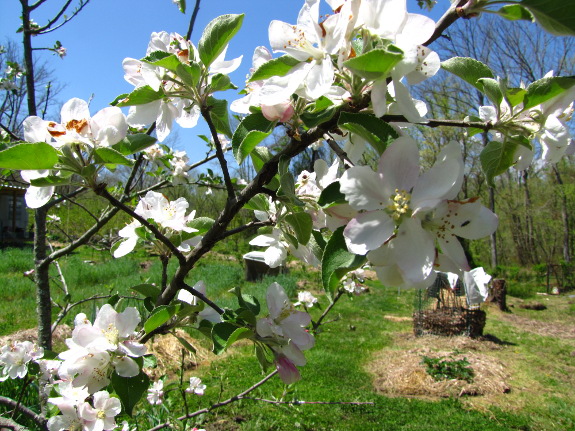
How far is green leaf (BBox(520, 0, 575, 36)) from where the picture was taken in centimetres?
49

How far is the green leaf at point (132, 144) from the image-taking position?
0.75 metres

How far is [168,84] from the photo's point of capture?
78cm

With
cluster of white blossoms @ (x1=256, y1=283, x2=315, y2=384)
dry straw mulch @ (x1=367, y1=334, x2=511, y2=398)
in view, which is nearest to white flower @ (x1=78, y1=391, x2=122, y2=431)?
cluster of white blossoms @ (x1=256, y1=283, x2=315, y2=384)

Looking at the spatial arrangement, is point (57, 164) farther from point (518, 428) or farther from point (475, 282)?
point (518, 428)

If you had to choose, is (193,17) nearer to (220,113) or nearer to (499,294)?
(220,113)

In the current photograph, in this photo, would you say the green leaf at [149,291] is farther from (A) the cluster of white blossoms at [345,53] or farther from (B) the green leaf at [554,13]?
(B) the green leaf at [554,13]

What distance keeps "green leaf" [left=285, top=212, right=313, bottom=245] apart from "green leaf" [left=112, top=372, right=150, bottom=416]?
0.39 m

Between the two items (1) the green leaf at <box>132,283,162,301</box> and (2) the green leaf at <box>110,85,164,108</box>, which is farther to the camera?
(1) the green leaf at <box>132,283,162,301</box>

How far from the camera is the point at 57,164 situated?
65 cm

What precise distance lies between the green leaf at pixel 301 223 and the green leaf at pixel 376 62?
27cm

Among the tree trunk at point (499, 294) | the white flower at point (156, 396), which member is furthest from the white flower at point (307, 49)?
the tree trunk at point (499, 294)

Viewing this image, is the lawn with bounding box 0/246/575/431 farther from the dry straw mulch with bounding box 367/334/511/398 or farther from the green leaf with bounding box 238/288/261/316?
the green leaf with bounding box 238/288/261/316

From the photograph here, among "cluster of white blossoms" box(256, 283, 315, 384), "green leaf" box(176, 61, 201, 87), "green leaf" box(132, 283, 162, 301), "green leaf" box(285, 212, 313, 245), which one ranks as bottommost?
"cluster of white blossoms" box(256, 283, 315, 384)

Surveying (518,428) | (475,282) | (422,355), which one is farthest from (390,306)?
(475,282)
